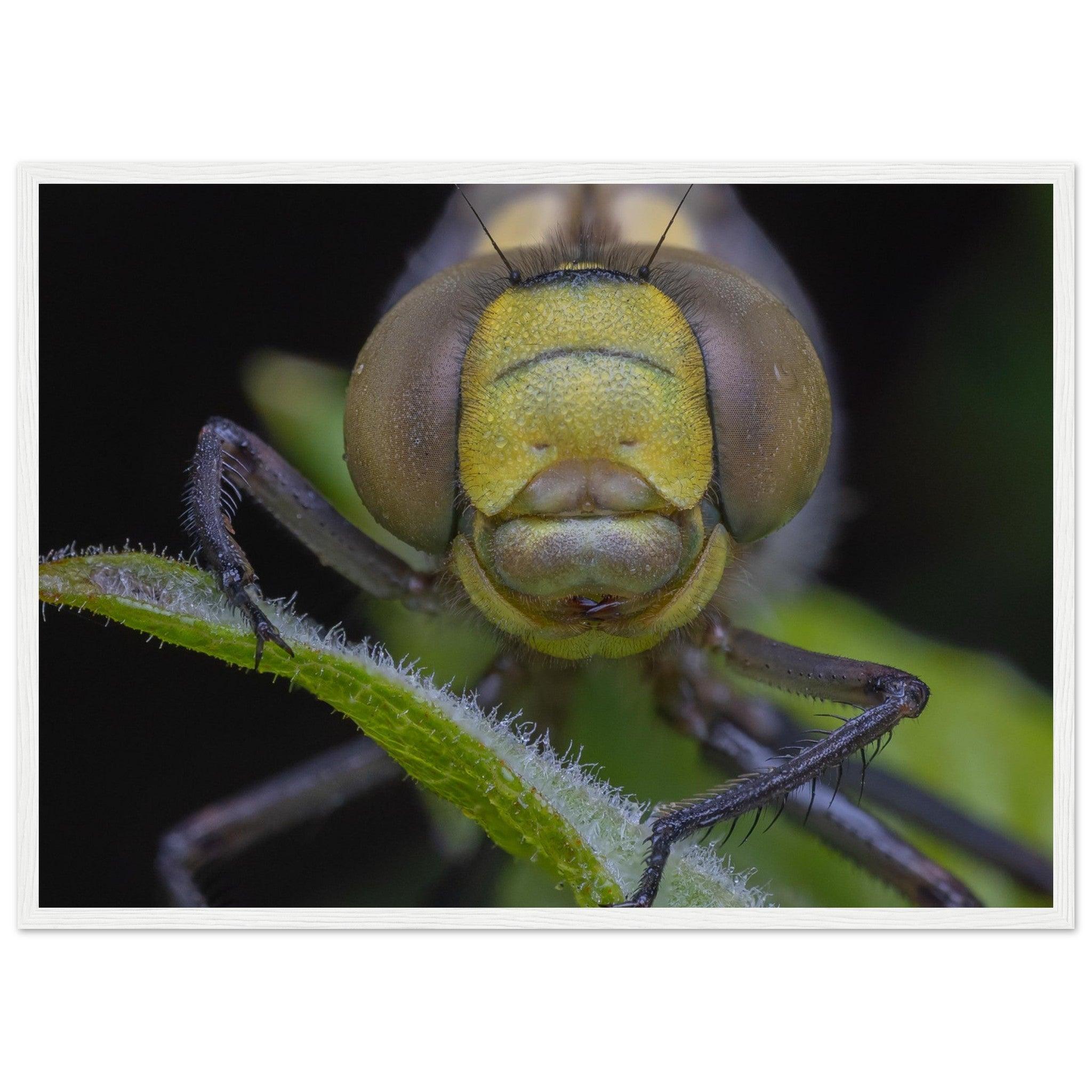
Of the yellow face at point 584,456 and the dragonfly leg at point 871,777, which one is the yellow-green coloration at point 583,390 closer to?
the yellow face at point 584,456

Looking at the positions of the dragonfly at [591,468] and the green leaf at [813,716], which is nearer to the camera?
the dragonfly at [591,468]

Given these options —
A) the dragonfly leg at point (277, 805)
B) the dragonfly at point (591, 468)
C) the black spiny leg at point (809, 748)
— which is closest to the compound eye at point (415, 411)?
the dragonfly at point (591, 468)

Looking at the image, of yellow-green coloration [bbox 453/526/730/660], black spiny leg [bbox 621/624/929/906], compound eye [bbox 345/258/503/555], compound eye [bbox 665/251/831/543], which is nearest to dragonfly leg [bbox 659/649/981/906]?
black spiny leg [bbox 621/624/929/906]

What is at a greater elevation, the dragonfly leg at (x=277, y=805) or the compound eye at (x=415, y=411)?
the compound eye at (x=415, y=411)

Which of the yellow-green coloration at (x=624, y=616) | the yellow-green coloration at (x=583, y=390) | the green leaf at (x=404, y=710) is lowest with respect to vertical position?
the green leaf at (x=404, y=710)
